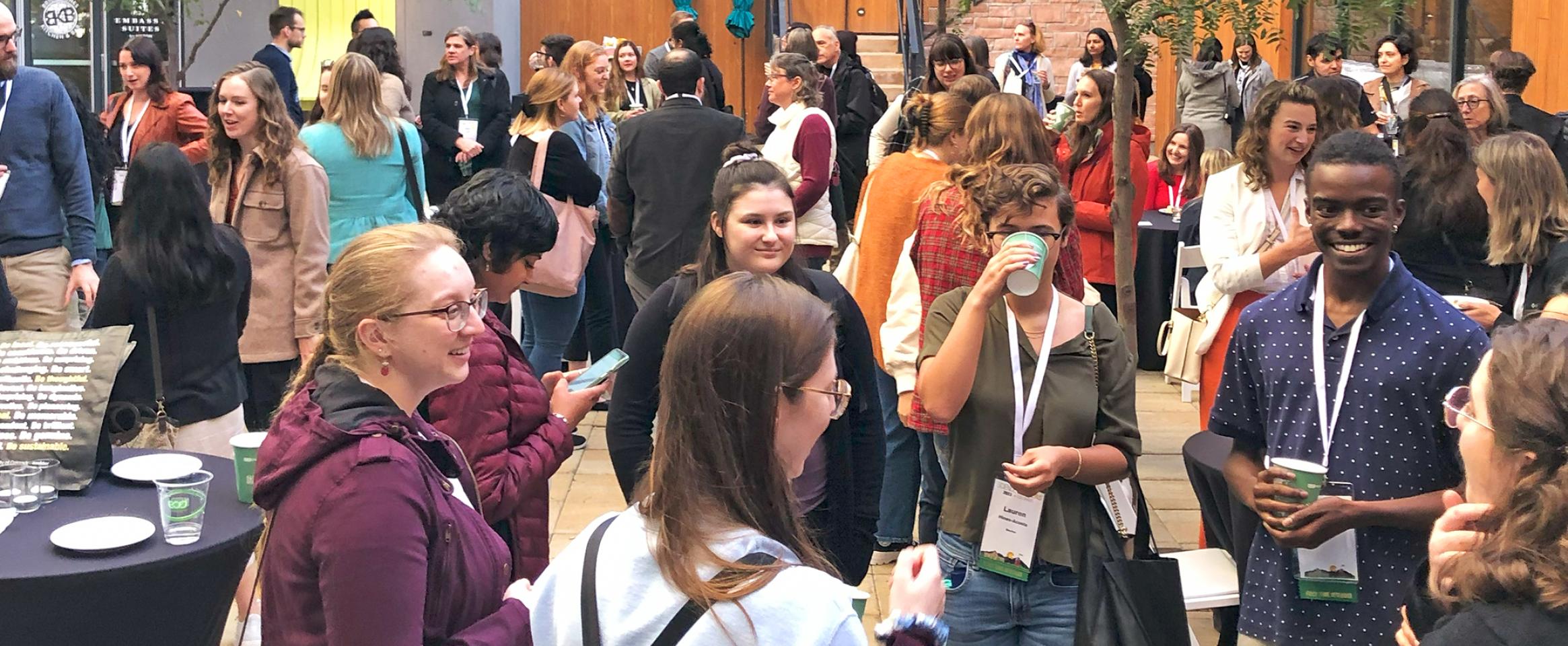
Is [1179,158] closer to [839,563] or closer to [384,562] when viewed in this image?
[839,563]

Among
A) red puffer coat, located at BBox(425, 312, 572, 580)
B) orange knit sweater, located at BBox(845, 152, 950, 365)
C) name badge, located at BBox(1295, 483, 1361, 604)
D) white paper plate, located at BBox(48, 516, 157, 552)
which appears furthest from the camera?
orange knit sweater, located at BBox(845, 152, 950, 365)

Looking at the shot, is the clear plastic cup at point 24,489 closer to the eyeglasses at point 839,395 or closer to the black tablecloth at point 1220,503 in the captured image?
the eyeglasses at point 839,395

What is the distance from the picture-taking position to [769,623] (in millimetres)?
1750

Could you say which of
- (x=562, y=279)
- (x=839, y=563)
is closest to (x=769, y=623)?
(x=839, y=563)

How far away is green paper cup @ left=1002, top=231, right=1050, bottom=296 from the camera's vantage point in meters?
3.14

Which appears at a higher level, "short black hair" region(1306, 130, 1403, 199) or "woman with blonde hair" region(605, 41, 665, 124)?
"woman with blonde hair" region(605, 41, 665, 124)

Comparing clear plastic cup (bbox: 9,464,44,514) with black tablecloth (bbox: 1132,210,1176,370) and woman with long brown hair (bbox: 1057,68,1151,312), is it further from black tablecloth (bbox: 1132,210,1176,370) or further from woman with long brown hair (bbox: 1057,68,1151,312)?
black tablecloth (bbox: 1132,210,1176,370)

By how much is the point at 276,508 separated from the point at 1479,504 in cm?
168

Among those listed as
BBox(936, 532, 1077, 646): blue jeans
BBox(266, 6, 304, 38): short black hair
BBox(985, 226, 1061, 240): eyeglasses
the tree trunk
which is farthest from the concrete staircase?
BBox(936, 532, 1077, 646): blue jeans

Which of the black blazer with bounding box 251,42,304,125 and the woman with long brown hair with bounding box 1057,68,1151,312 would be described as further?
the black blazer with bounding box 251,42,304,125

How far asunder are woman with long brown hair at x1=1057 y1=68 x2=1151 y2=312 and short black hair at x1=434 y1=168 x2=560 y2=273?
374cm

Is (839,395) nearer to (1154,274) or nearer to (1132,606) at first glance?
(1132,606)

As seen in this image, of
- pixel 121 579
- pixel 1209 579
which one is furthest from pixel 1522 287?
pixel 121 579

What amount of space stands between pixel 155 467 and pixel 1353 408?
2.73m
